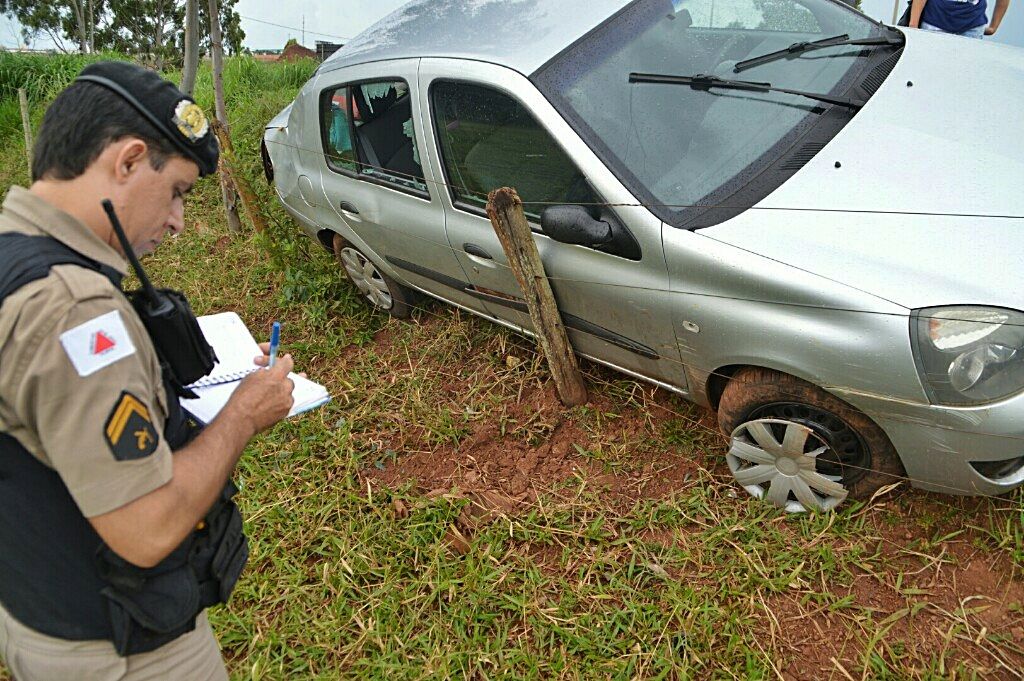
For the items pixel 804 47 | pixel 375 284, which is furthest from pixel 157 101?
pixel 375 284

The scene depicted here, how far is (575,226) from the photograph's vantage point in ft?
8.58

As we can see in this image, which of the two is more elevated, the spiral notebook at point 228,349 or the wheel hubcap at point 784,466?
the spiral notebook at point 228,349

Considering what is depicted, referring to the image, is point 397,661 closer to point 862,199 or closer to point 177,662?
point 177,662

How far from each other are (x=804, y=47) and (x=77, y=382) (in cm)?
290

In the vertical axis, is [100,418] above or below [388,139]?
above

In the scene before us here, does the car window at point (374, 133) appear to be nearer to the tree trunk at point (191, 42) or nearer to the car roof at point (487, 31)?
the car roof at point (487, 31)

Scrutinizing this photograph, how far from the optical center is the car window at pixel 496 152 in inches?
109

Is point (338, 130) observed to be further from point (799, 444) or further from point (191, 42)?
point (799, 444)

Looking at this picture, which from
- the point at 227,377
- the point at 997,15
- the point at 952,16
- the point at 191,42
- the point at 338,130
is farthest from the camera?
the point at 191,42

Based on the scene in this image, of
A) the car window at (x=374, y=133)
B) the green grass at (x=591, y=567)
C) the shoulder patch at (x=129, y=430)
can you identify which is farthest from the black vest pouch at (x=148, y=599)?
the car window at (x=374, y=133)

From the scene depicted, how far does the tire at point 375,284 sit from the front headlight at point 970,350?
2692 mm

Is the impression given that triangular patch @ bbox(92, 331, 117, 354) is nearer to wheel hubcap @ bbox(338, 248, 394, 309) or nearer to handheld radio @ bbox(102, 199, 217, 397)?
handheld radio @ bbox(102, 199, 217, 397)

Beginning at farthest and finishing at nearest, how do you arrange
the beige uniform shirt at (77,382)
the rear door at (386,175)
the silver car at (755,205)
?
1. the rear door at (386,175)
2. the silver car at (755,205)
3. the beige uniform shirt at (77,382)

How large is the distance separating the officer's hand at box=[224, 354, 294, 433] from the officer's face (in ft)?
0.98
